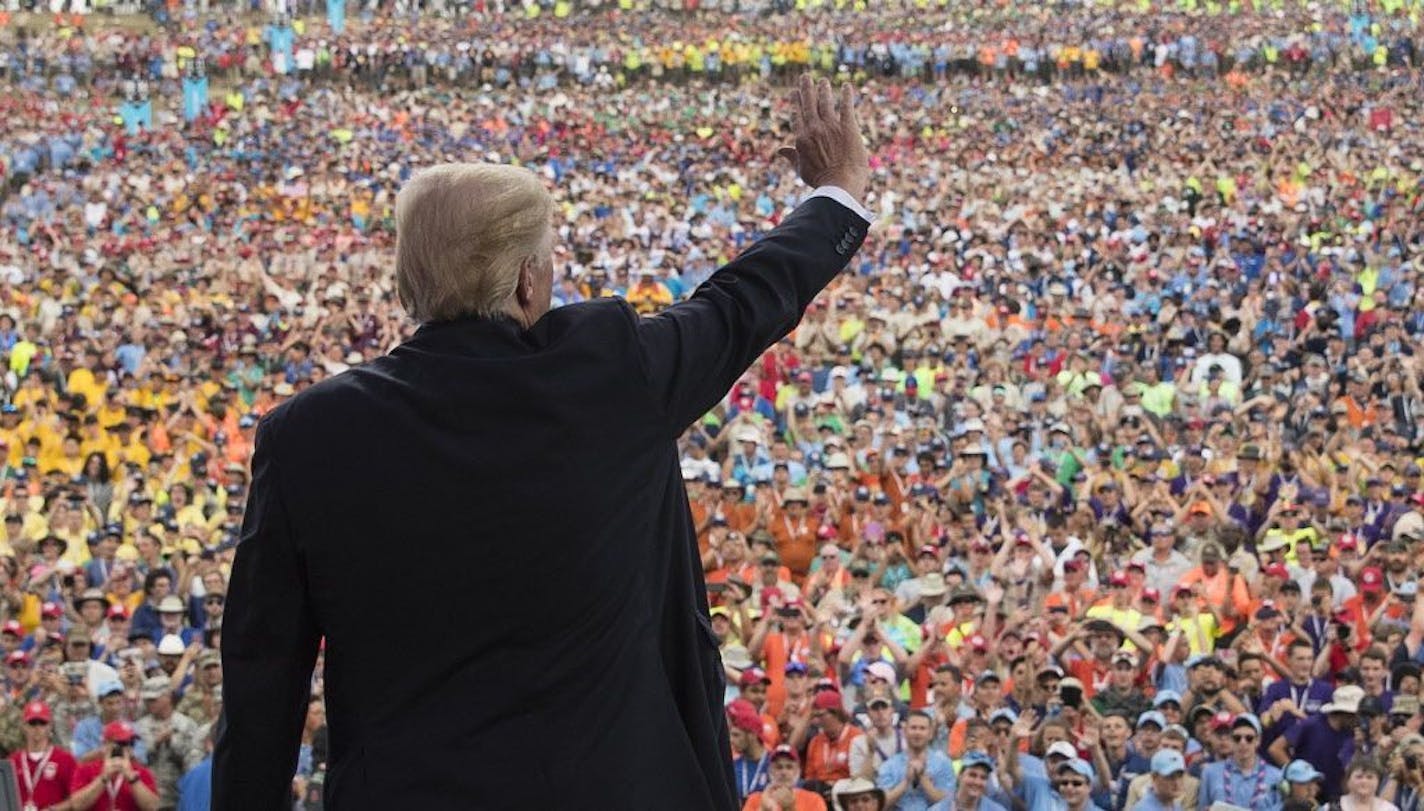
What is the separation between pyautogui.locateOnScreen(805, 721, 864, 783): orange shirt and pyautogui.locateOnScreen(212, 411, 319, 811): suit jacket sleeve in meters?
6.53

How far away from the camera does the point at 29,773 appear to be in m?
8.05

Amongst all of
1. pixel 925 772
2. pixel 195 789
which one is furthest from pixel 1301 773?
pixel 195 789

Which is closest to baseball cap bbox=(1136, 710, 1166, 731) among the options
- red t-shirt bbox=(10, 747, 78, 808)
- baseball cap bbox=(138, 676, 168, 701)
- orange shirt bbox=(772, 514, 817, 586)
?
orange shirt bbox=(772, 514, 817, 586)

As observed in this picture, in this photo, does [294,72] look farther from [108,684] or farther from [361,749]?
[361,749]

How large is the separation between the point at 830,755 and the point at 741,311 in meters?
6.51

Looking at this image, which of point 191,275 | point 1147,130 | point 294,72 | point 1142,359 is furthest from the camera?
point 294,72

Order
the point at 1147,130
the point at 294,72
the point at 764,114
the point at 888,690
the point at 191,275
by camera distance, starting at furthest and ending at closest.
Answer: the point at 294,72
the point at 764,114
the point at 1147,130
the point at 191,275
the point at 888,690

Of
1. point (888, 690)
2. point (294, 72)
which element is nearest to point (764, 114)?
point (294, 72)

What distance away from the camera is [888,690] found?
341 inches

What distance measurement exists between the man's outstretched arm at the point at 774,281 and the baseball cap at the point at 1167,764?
5.90 metres

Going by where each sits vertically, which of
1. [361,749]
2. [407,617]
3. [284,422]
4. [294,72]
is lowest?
[294,72]

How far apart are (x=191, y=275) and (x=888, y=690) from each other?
12.2m

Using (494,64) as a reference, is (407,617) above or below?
above

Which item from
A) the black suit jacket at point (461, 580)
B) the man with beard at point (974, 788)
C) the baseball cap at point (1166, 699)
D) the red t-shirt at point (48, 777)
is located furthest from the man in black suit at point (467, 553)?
the baseball cap at point (1166, 699)
